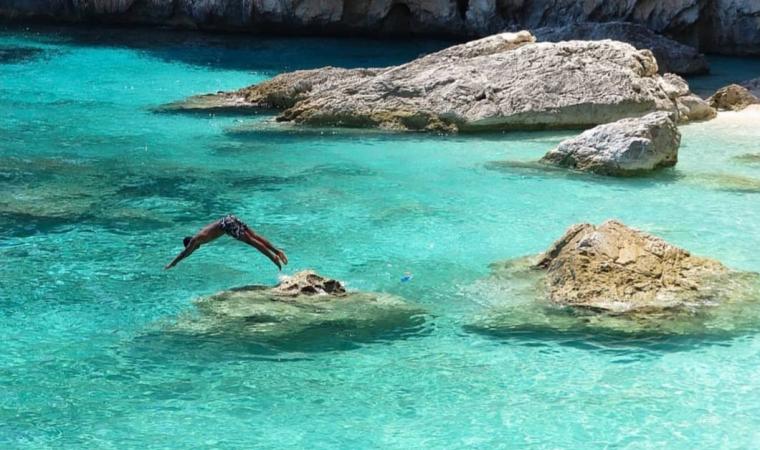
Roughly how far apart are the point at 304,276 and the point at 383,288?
71cm

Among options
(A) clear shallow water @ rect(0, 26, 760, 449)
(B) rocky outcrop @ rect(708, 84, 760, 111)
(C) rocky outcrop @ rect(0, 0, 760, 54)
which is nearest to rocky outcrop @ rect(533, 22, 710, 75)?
(C) rocky outcrop @ rect(0, 0, 760, 54)

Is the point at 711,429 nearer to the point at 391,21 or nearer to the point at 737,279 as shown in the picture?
the point at 737,279

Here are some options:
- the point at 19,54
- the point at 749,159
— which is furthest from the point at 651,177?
the point at 19,54

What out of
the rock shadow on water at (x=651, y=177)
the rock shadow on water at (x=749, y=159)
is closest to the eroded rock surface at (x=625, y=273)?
the rock shadow on water at (x=651, y=177)

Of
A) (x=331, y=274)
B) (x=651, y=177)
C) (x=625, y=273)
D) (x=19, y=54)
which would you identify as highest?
(x=625, y=273)

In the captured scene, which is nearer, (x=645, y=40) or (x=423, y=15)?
(x=645, y=40)

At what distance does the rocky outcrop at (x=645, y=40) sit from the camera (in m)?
22.2

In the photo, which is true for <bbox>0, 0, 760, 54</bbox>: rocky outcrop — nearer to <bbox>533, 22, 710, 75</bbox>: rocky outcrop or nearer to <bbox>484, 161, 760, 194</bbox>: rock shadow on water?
<bbox>533, 22, 710, 75</bbox>: rocky outcrop

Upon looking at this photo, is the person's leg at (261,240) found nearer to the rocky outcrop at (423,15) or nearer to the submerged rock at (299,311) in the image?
the submerged rock at (299,311)

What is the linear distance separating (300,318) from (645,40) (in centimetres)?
1582

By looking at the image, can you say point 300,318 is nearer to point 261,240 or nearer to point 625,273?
point 261,240

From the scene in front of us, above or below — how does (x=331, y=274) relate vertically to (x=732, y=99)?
below

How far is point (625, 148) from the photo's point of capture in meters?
13.4

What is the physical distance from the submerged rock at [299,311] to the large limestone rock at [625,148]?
17.0ft
